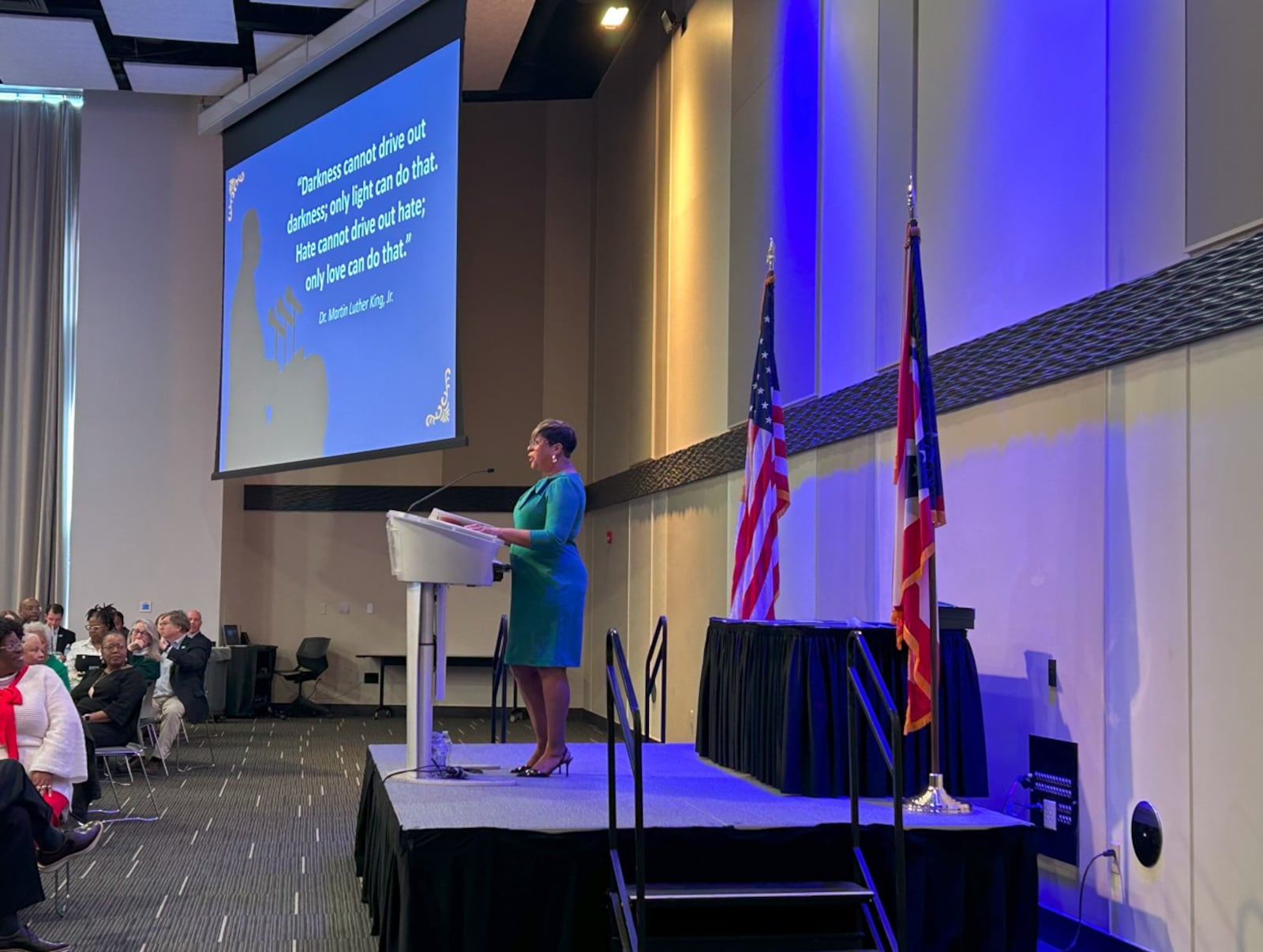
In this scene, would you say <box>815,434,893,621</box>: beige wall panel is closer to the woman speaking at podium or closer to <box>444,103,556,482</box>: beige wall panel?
the woman speaking at podium

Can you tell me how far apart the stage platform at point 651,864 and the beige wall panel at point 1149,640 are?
0.44 meters

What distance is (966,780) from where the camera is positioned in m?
4.63

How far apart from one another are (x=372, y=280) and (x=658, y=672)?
370 centimetres

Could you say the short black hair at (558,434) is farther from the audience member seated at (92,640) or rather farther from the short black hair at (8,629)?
the audience member seated at (92,640)

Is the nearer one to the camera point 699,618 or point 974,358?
point 974,358

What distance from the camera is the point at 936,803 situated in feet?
14.0

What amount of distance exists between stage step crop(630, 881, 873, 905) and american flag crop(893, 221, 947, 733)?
3.08 feet

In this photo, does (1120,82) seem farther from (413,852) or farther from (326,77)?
(326,77)

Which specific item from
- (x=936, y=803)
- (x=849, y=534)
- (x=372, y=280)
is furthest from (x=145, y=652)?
(x=936, y=803)

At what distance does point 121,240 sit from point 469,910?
11627 mm

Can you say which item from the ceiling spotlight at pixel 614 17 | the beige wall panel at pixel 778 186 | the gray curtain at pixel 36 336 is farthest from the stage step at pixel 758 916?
the gray curtain at pixel 36 336

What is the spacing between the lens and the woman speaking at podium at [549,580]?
16.2 ft

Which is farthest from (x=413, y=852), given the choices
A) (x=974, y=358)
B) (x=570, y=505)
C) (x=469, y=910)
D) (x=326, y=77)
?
(x=326, y=77)

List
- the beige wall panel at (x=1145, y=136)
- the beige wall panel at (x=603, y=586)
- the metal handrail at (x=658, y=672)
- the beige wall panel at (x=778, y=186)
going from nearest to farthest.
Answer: the beige wall panel at (x=1145, y=136) < the beige wall panel at (x=778, y=186) < the metal handrail at (x=658, y=672) < the beige wall panel at (x=603, y=586)
